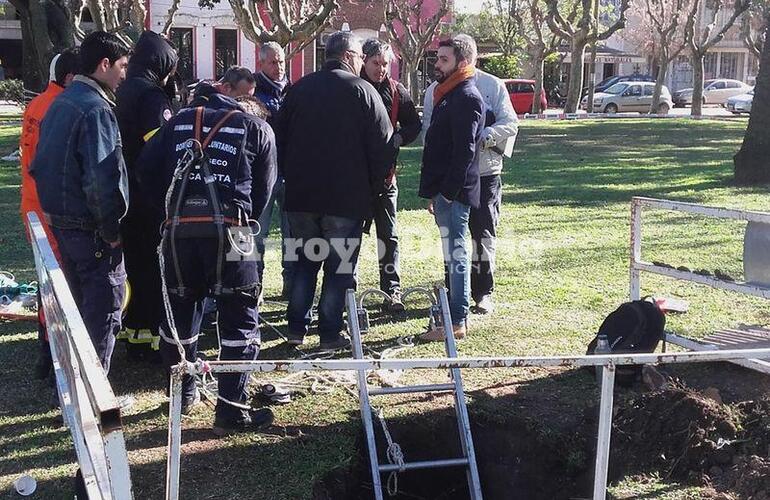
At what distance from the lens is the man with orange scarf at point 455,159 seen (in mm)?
5938

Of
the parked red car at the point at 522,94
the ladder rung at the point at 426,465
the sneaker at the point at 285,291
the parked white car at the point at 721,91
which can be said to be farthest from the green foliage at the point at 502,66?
the ladder rung at the point at 426,465

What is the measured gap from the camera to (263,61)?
6930mm

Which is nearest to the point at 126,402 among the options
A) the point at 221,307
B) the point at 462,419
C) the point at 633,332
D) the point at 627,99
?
the point at 221,307

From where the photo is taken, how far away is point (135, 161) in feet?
17.6

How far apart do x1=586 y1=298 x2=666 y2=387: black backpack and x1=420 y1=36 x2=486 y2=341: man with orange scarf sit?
1130 millimetres

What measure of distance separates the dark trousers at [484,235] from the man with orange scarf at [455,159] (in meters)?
0.48

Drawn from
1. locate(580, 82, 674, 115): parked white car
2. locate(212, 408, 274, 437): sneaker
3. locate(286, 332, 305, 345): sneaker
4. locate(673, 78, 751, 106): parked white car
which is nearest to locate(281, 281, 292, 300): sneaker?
locate(286, 332, 305, 345): sneaker

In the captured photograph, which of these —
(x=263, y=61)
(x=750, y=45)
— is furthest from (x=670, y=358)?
(x=750, y=45)

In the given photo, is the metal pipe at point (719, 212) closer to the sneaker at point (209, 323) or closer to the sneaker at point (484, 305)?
the sneaker at point (484, 305)

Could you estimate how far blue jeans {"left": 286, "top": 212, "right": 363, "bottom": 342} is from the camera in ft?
18.8

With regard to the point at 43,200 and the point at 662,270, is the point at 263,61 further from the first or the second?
the point at 662,270

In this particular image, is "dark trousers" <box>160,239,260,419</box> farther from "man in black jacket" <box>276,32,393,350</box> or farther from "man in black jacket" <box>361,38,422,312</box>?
"man in black jacket" <box>361,38,422,312</box>

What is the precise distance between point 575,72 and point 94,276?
32092 mm

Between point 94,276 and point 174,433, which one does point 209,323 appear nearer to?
point 94,276
